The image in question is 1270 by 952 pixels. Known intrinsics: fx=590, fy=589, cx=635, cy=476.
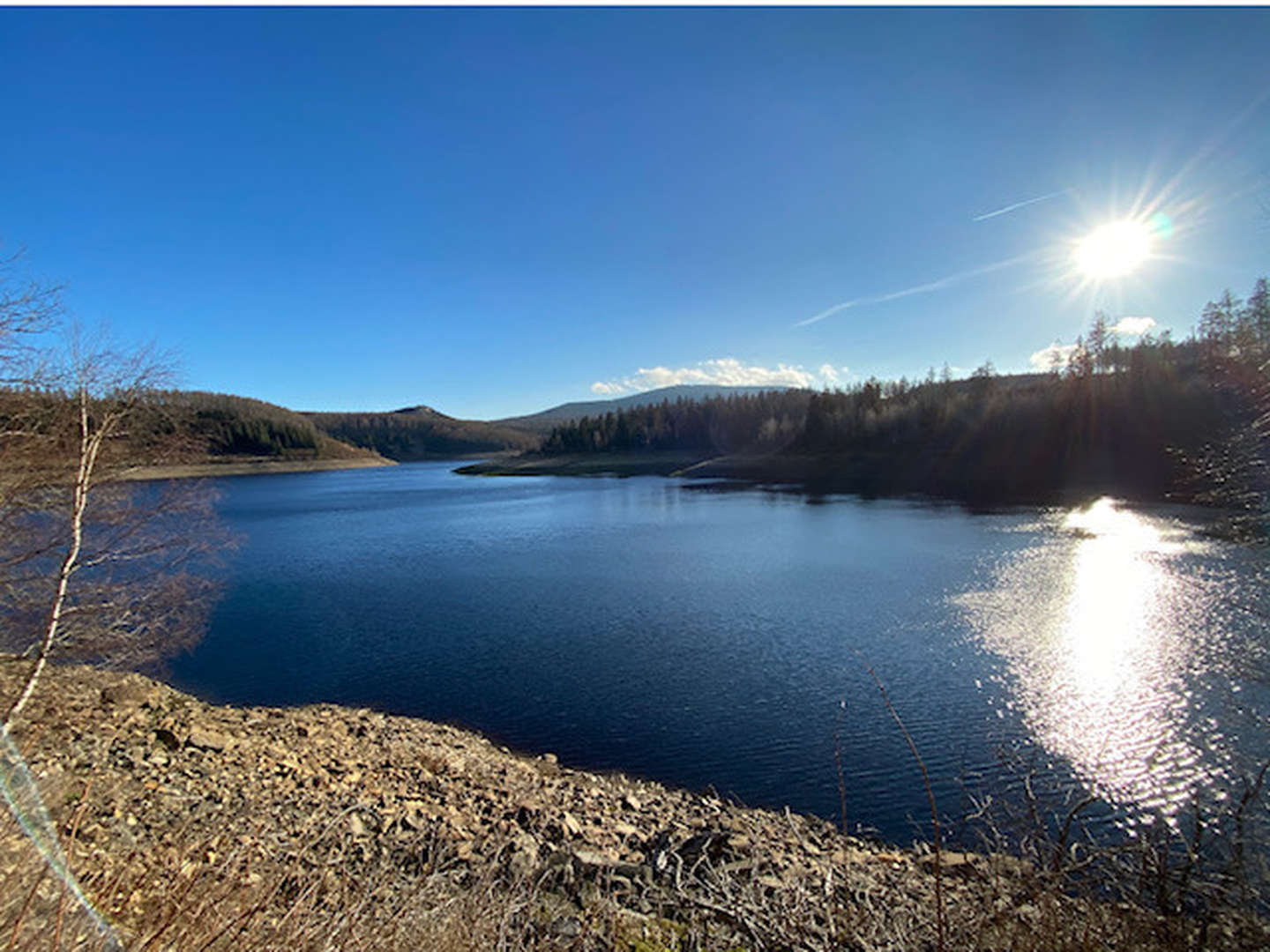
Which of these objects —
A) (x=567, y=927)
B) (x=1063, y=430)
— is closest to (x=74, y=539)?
(x=567, y=927)

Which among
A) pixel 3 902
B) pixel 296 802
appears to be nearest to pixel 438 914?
pixel 3 902

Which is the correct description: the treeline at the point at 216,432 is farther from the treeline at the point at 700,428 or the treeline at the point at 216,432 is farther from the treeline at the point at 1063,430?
the treeline at the point at 700,428

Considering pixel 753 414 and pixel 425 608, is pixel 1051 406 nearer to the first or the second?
pixel 753 414

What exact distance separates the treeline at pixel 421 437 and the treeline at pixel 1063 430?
90.4m

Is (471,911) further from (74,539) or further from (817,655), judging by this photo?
(817,655)

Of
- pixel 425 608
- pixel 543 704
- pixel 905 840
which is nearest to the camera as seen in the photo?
pixel 905 840

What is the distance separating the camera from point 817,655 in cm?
1180

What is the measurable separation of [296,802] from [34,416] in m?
4.74

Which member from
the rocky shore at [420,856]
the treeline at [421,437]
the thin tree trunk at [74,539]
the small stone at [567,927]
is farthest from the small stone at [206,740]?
the treeline at [421,437]

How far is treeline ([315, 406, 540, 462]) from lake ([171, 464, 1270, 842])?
12788 centimetres

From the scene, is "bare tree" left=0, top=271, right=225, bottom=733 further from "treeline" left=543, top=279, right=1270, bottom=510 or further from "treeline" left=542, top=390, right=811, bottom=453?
"treeline" left=542, top=390, right=811, bottom=453

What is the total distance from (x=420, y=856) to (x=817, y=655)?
28.5 ft

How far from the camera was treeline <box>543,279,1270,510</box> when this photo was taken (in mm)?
9734

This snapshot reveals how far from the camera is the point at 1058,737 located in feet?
27.9
